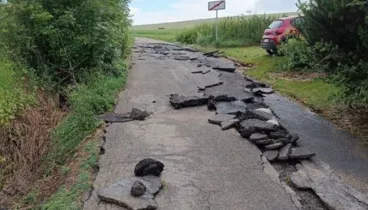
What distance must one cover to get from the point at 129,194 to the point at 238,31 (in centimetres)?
2159

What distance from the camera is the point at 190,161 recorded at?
5375 mm

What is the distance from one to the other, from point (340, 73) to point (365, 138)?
3.76 ft

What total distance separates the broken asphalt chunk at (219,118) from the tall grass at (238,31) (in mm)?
16236

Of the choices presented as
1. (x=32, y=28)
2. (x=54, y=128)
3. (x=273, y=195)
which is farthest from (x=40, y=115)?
(x=273, y=195)

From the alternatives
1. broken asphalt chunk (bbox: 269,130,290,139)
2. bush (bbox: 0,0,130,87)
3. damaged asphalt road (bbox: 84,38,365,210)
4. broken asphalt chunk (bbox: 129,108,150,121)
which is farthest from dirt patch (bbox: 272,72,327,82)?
broken asphalt chunk (bbox: 269,130,290,139)

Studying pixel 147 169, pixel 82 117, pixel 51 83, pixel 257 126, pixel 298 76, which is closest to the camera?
pixel 147 169

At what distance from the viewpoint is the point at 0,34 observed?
10.8 metres

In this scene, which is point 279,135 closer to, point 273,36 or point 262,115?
point 262,115

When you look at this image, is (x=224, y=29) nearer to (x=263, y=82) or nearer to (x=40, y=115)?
(x=263, y=82)

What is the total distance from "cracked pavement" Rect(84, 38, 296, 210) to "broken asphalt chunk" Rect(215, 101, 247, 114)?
11.1 inches

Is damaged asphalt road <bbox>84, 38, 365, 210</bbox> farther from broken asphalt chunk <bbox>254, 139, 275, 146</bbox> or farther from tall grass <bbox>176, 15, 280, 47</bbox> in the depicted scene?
tall grass <bbox>176, 15, 280, 47</bbox>

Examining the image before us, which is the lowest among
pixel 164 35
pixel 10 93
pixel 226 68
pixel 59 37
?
pixel 164 35

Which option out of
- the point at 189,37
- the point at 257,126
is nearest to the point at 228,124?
the point at 257,126

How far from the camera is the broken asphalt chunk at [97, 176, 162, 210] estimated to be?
4035mm
